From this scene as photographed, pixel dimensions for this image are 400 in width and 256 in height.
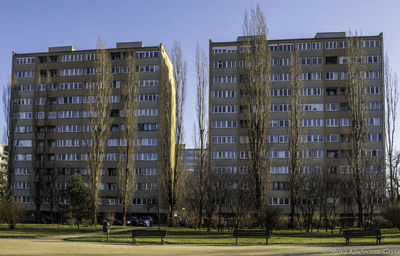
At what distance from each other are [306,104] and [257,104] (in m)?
43.7

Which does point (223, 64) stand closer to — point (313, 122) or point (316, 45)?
point (316, 45)

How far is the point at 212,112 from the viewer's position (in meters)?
85.9

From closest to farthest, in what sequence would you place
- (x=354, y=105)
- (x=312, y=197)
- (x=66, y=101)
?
(x=354, y=105) → (x=312, y=197) → (x=66, y=101)

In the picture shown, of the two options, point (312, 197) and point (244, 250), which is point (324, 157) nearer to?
point (312, 197)

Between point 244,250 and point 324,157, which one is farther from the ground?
point 324,157

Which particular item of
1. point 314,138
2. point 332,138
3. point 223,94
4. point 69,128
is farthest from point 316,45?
point 69,128

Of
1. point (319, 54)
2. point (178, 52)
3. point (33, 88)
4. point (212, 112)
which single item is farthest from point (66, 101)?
point (319, 54)

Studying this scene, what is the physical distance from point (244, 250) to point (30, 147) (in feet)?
242

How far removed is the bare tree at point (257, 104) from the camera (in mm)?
40688

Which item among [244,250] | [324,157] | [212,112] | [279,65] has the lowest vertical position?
[244,250]

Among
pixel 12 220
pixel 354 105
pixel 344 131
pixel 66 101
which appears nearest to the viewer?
pixel 12 220

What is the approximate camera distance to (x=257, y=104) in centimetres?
4222

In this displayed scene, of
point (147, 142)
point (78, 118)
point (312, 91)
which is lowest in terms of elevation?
point (147, 142)

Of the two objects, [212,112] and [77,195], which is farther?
[212,112]
